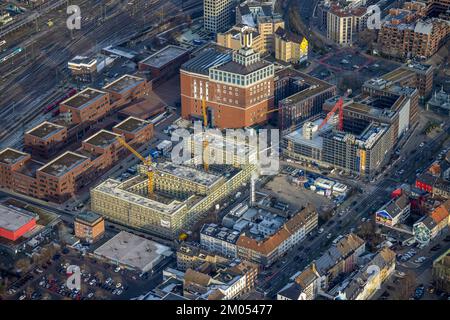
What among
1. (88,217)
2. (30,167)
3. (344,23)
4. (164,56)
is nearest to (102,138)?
(30,167)

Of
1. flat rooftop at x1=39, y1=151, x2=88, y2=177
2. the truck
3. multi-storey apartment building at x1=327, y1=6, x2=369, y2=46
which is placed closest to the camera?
flat rooftop at x1=39, y1=151, x2=88, y2=177

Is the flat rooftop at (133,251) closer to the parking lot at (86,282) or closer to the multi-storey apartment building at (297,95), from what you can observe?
the parking lot at (86,282)

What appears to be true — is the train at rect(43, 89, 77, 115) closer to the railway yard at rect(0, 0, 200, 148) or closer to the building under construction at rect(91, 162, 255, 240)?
the railway yard at rect(0, 0, 200, 148)

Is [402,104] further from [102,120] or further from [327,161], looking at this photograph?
[102,120]

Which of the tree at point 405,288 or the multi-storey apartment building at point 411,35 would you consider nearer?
the tree at point 405,288

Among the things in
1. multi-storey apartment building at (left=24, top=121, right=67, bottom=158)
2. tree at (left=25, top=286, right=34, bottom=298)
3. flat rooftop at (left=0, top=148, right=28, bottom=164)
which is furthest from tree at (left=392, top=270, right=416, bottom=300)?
multi-storey apartment building at (left=24, top=121, right=67, bottom=158)

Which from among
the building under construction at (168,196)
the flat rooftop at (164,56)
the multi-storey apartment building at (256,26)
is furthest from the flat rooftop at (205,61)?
the building under construction at (168,196)

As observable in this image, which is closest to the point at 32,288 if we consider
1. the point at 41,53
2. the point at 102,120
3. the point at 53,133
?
the point at 53,133
